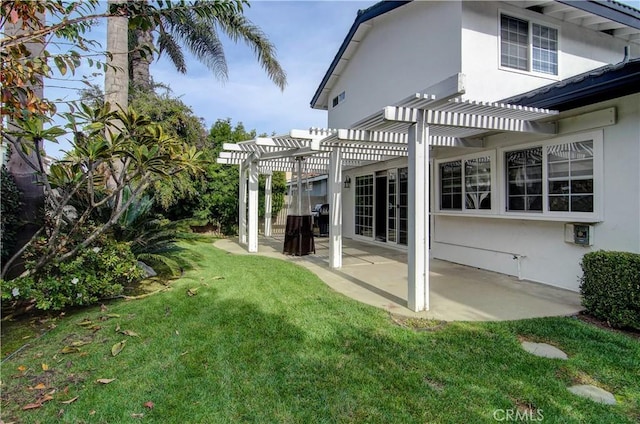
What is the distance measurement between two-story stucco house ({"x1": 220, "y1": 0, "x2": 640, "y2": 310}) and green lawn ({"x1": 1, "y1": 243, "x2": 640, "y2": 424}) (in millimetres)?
1315

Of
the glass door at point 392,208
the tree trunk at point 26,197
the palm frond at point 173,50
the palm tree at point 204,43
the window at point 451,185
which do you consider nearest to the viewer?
the tree trunk at point 26,197

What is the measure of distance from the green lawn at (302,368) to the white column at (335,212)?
2921 millimetres

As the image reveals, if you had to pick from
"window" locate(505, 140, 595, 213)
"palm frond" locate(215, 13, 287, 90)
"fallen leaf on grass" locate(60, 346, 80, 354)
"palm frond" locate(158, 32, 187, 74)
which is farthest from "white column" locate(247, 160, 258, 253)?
"palm frond" locate(158, 32, 187, 74)

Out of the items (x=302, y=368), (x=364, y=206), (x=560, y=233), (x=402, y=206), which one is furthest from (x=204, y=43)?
(x=302, y=368)

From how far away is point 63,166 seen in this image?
4219 millimetres

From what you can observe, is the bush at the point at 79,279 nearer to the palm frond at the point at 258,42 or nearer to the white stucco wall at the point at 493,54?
the white stucco wall at the point at 493,54

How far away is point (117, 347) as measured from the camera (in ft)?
11.5

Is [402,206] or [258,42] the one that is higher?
[258,42]

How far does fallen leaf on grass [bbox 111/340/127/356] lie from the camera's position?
3397 millimetres

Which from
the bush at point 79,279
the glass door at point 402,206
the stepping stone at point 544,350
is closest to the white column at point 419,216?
the stepping stone at point 544,350

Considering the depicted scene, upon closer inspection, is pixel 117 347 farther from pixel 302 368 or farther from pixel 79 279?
pixel 302 368

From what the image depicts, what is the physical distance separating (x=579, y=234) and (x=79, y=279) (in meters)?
7.50

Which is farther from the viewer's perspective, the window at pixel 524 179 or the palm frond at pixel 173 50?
the palm frond at pixel 173 50

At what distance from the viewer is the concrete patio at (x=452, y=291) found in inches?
180
